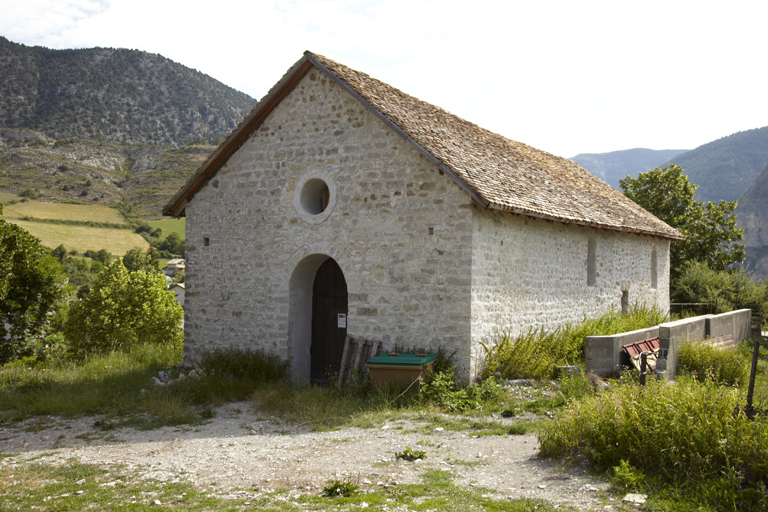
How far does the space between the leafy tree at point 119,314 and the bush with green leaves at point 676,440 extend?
12953 millimetres

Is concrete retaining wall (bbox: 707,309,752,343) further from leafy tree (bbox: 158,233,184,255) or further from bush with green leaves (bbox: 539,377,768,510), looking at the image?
leafy tree (bbox: 158,233,184,255)

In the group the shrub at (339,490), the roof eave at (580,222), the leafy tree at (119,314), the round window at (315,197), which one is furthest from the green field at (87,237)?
the shrub at (339,490)

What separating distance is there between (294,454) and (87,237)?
210 feet

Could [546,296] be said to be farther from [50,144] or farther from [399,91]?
[50,144]

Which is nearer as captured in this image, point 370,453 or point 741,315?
point 370,453

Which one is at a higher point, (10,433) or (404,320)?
(404,320)

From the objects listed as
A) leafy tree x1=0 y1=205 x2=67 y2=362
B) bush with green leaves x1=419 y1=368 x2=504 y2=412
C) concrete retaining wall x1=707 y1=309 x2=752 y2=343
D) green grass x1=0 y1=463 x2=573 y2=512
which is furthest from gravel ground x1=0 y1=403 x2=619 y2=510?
concrete retaining wall x1=707 y1=309 x2=752 y2=343

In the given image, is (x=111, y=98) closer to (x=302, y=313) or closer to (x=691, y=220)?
(x=691, y=220)

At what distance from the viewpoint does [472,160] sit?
11.3 meters

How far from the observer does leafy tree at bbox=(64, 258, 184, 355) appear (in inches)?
672

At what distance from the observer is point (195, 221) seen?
12.9 m

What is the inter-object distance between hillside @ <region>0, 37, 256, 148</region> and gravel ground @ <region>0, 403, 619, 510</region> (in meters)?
73.3

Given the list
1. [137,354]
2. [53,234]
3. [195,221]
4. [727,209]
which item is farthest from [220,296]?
[53,234]

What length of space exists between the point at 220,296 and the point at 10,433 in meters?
4.79
